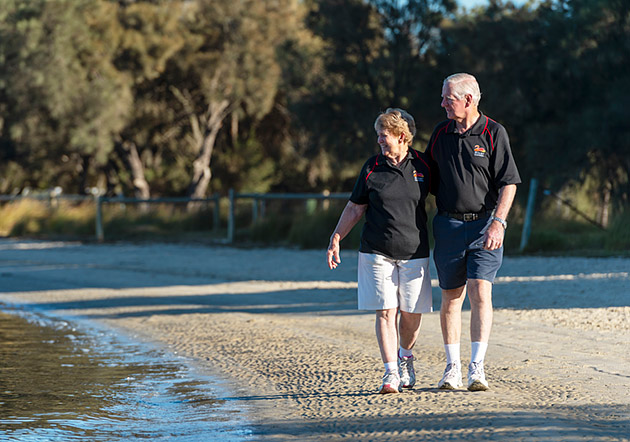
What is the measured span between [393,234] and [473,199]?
53 centimetres

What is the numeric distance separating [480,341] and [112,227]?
22079 mm

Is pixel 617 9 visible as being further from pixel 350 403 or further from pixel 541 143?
pixel 350 403

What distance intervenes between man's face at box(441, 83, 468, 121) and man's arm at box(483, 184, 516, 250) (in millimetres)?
515

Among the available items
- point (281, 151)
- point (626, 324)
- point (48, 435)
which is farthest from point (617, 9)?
point (281, 151)

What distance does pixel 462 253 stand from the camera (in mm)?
5809

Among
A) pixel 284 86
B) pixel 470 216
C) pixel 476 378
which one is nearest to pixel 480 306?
pixel 476 378

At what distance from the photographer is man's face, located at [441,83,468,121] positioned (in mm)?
5766

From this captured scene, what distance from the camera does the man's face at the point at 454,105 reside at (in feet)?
18.9

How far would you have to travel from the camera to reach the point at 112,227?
26.9m

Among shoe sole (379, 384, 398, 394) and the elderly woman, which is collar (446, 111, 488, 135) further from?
shoe sole (379, 384, 398, 394)

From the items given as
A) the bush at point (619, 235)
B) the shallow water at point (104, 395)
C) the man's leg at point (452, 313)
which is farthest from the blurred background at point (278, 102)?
the man's leg at point (452, 313)

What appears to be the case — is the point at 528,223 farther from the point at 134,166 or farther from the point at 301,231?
the point at 134,166

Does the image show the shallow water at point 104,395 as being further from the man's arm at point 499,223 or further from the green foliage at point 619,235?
the green foliage at point 619,235

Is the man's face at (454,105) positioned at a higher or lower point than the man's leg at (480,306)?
higher
